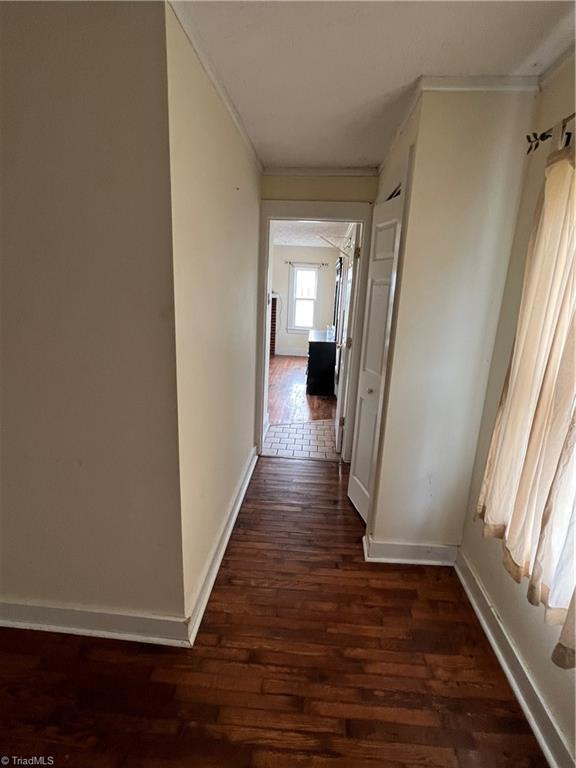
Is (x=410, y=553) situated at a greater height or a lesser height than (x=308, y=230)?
lesser

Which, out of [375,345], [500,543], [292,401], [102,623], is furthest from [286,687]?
[292,401]

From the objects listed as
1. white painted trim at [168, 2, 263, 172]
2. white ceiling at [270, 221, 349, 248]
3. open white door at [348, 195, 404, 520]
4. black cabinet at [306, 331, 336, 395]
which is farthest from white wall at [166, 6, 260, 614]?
black cabinet at [306, 331, 336, 395]

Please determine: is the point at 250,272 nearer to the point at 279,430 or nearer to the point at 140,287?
the point at 140,287

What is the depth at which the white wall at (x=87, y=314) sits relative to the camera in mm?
1038

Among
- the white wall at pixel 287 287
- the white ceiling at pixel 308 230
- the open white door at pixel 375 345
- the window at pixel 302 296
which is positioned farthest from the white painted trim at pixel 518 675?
the window at pixel 302 296

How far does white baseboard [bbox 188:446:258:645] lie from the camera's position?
1.53 meters

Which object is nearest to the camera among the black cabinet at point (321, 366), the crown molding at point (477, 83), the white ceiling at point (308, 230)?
the crown molding at point (477, 83)

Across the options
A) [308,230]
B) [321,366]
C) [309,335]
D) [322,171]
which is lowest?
[321,366]

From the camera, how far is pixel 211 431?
1719 mm

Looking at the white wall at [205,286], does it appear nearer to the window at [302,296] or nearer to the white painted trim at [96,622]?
the white painted trim at [96,622]

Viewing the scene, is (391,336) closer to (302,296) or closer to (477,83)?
(477,83)

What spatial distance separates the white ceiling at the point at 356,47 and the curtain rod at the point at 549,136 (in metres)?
0.23

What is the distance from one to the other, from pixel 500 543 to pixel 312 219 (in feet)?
7.95

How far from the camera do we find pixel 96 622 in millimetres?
1505
